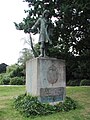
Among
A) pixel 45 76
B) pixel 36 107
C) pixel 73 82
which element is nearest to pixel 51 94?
pixel 45 76

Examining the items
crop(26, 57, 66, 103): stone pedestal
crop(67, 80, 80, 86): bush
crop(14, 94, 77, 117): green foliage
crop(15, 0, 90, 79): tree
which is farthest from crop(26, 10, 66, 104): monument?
crop(67, 80, 80, 86): bush

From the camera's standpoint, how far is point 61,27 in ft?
49.4

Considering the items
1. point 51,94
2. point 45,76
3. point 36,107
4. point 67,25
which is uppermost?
point 67,25

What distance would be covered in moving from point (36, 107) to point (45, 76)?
135 cm

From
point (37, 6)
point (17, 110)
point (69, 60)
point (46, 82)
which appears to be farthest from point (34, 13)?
point (17, 110)

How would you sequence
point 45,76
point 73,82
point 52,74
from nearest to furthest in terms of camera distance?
point 45,76 → point 52,74 → point 73,82

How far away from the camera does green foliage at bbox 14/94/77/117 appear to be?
9.77 meters

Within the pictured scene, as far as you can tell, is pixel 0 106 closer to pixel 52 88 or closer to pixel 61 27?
pixel 52 88

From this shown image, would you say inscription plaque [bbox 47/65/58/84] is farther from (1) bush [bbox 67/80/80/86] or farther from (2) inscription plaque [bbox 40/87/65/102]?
(1) bush [bbox 67/80/80/86]

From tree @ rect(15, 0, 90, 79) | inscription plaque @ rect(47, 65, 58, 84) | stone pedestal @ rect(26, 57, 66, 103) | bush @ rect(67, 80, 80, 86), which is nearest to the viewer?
stone pedestal @ rect(26, 57, 66, 103)

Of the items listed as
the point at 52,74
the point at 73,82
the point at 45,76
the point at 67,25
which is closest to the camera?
the point at 45,76

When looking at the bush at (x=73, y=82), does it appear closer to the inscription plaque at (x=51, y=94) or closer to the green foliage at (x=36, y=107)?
the inscription plaque at (x=51, y=94)

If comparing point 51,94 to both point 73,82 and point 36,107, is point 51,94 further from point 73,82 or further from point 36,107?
point 73,82

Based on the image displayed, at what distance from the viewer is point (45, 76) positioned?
10727 mm
